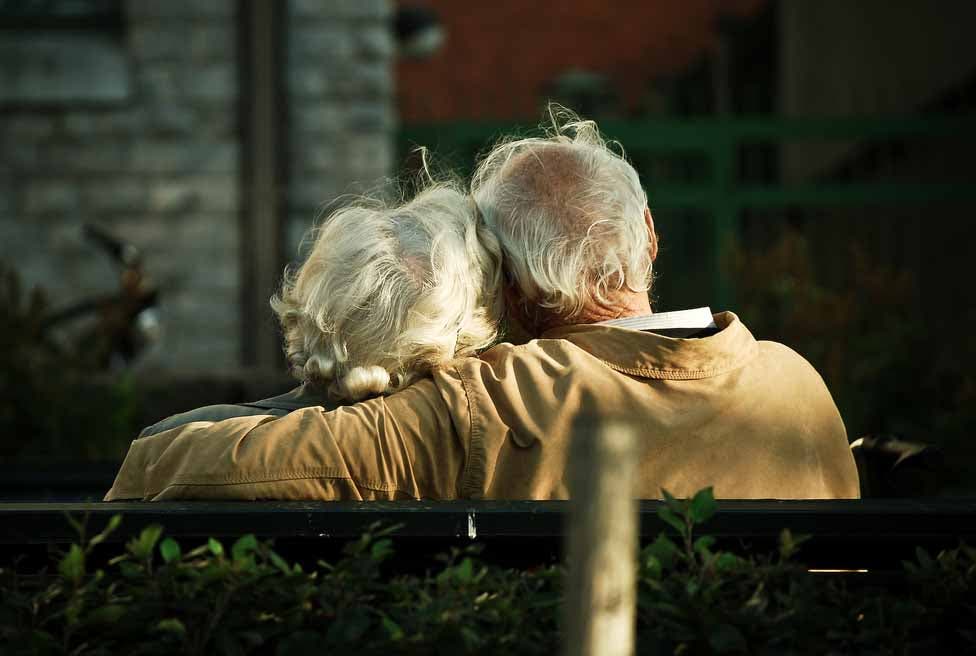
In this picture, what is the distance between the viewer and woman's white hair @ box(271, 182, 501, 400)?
7.79 feet

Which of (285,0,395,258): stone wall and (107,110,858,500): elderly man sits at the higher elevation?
(285,0,395,258): stone wall

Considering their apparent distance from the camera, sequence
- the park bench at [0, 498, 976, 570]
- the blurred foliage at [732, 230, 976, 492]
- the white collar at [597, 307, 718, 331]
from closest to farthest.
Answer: the park bench at [0, 498, 976, 570]
the white collar at [597, 307, 718, 331]
the blurred foliage at [732, 230, 976, 492]

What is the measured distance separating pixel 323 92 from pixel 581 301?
5565 mm

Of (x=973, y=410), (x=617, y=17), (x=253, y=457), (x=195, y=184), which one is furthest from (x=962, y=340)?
(x=617, y=17)

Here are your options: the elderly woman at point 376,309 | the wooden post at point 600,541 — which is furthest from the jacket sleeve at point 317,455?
the wooden post at point 600,541

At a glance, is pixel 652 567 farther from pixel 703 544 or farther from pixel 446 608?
pixel 446 608

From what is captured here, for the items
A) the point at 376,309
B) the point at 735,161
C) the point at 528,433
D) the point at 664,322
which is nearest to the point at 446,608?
the point at 528,433

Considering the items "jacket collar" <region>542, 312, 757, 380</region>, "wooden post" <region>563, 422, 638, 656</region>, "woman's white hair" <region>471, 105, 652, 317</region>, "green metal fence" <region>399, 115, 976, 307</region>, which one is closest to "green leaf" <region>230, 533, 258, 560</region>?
"wooden post" <region>563, 422, 638, 656</region>

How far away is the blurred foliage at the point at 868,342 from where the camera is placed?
604 cm

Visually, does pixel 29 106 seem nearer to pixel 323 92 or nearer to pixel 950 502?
pixel 323 92

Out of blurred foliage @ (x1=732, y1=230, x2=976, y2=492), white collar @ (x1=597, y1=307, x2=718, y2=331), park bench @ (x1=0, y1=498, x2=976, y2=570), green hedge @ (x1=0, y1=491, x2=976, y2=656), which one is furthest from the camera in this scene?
blurred foliage @ (x1=732, y1=230, x2=976, y2=492)

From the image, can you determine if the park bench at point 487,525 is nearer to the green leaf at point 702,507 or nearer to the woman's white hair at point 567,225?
the green leaf at point 702,507

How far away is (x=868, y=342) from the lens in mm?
6441

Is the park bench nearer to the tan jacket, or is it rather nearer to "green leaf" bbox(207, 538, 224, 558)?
"green leaf" bbox(207, 538, 224, 558)
